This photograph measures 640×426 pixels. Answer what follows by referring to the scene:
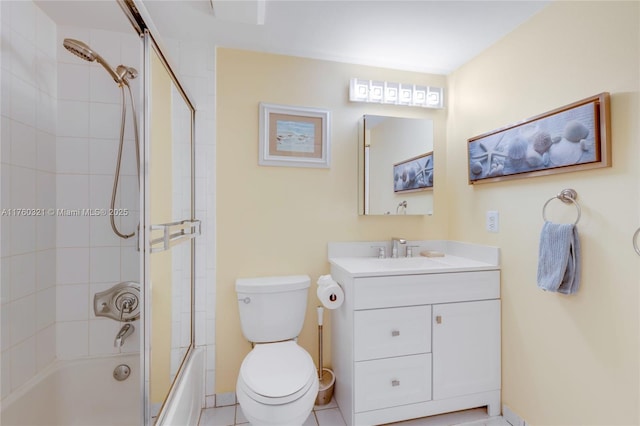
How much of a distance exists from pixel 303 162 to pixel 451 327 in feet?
4.27

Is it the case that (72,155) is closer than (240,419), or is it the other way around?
(72,155)

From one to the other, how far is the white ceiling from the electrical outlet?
1.02 meters

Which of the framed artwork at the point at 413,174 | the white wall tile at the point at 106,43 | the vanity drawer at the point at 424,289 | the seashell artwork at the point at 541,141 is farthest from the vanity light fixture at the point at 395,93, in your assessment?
the white wall tile at the point at 106,43

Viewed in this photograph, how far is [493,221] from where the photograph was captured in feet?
5.89

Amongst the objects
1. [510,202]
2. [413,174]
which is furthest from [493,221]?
[413,174]

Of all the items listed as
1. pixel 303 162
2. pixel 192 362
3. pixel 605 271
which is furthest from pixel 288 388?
pixel 605 271

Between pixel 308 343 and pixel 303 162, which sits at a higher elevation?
pixel 303 162

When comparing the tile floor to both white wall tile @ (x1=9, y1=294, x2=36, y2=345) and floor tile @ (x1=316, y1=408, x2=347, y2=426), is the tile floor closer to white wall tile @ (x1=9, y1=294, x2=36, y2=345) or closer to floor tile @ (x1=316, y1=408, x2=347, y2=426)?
floor tile @ (x1=316, y1=408, x2=347, y2=426)

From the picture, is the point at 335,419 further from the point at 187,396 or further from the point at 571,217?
the point at 571,217

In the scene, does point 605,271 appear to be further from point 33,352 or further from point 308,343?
point 33,352

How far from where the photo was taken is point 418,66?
2.09 meters

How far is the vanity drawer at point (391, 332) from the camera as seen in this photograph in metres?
1.55

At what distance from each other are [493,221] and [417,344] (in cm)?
85

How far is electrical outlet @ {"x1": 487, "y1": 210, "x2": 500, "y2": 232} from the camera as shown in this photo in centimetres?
177
